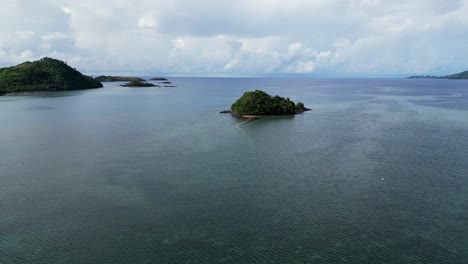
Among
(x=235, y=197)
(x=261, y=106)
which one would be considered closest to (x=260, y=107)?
(x=261, y=106)

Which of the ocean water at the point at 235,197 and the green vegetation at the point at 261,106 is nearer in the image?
the ocean water at the point at 235,197

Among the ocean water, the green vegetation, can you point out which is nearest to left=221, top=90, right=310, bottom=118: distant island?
the green vegetation

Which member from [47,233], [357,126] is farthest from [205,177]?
[357,126]

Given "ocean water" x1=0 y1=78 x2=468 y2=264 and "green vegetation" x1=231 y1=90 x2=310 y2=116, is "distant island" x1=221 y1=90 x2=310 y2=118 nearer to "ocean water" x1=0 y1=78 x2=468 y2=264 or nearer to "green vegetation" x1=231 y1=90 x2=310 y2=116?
"green vegetation" x1=231 y1=90 x2=310 y2=116

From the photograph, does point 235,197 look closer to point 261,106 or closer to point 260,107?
point 260,107

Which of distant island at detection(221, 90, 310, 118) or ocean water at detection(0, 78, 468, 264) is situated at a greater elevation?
distant island at detection(221, 90, 310, 118)

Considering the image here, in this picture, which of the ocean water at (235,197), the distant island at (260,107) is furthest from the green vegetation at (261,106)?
the ocean water at (235,197)

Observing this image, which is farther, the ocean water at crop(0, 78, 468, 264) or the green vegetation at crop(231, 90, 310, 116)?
the green vegetation at crop(231, 90, 310, 116)

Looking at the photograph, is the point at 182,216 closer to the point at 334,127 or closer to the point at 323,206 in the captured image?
the point at 323,206

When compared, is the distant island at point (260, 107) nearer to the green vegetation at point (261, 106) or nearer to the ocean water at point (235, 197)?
the green vegetation at point (261, 106)
